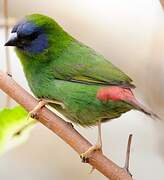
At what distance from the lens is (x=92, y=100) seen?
1.57 meters

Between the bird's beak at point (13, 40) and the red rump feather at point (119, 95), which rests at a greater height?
the bird's beak at point (13, 40)

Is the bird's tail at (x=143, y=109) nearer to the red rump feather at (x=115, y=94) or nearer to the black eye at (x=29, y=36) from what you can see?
the red rump feather at (x=115, y=94)

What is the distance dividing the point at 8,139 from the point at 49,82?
0.70 feet

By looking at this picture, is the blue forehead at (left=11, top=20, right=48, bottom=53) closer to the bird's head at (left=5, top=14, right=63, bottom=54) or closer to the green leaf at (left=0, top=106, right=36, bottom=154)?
the bird's head at (left=5, top=14, right=63, bottom=54)

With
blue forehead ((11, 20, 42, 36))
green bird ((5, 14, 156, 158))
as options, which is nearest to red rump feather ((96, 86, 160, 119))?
green bird ((5, 14, 156, 158))

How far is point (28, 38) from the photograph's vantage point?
5.31 ft

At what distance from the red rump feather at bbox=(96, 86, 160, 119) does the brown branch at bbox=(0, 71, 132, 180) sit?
16 centimetres

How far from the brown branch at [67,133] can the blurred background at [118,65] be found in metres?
0.84

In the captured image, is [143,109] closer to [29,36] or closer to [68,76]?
[68,76]

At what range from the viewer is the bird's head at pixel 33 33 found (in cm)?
158

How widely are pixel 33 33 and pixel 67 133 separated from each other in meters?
0.38

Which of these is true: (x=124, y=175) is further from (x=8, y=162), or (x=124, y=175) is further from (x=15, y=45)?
(x=8, y=162)

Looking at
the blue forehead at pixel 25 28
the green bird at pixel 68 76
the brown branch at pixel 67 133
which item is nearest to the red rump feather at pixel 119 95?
the green bird at pixel 68 76

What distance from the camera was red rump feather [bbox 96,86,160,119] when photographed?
4.74ft
